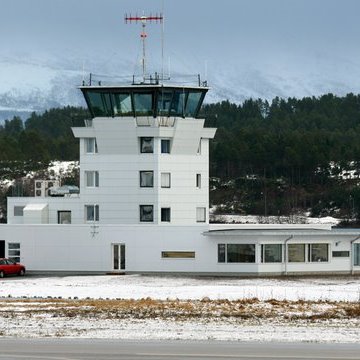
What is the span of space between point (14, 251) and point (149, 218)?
695 cm

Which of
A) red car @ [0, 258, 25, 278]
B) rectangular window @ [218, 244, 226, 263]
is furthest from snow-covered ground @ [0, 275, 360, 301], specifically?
rectangular window @ [218, 244, 226, 263]

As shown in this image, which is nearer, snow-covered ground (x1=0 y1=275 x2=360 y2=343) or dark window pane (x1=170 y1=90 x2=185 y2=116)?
snow-covered ground (x1=0 y1=275 x2=360 y2=343)

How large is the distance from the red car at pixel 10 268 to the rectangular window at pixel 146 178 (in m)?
7.52

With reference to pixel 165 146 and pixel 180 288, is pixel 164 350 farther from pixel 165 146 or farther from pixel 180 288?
pixel 165 146

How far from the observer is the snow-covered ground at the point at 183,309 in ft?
120

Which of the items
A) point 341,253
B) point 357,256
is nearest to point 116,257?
point 341,253

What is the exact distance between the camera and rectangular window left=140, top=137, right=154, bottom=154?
66.7 m

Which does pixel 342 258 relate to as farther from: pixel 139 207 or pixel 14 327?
pixel 14 327

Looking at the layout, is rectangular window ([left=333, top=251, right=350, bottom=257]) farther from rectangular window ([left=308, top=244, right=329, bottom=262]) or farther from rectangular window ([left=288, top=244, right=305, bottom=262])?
rectangular window ([left=288, top=244, right=305, bottom=262])

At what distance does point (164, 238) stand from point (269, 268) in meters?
5.30

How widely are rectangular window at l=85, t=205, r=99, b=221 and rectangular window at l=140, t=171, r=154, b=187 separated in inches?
110

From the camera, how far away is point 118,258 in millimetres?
64938

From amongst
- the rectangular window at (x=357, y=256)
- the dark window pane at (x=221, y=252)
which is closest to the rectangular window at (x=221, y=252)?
the dark window pane at (x=221, y=252)

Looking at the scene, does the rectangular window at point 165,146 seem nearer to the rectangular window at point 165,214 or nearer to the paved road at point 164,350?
the rectangular window at point 165,214
